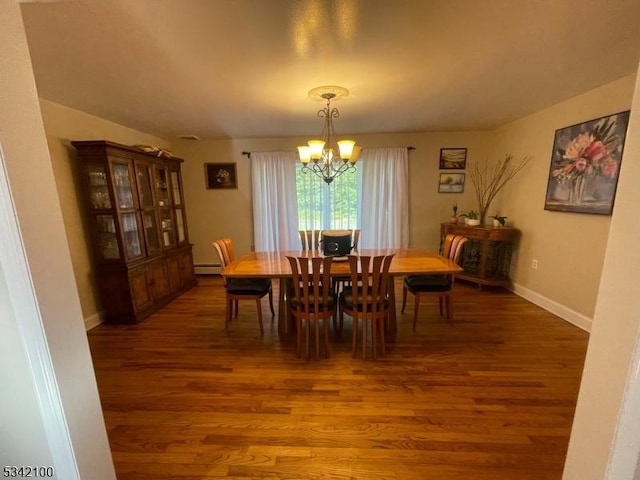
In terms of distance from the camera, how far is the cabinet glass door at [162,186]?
11.5 feet

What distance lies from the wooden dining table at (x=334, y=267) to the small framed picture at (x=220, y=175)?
6.34ft

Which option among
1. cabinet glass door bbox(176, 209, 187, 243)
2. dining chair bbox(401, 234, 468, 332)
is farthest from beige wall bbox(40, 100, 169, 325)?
dining chair bbox(401, 234, 468, 332)

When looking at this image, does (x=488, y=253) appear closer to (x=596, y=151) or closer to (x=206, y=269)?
(x=596, y=151)

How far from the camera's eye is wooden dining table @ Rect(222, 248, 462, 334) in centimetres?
229

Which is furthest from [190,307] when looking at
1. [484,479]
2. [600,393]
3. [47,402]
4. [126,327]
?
[600,393]

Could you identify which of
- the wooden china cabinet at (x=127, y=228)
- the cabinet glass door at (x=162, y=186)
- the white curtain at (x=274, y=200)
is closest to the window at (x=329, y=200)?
the white curtain at (x=274, y=200)

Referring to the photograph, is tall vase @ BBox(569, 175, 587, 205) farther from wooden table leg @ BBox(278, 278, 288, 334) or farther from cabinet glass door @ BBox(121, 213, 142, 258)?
cabinet glass door @ BBox(121, 213, 142, 258)

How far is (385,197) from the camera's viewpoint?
166 inches

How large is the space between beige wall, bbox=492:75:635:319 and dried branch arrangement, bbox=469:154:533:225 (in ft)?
0.45

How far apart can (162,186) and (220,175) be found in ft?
3.15

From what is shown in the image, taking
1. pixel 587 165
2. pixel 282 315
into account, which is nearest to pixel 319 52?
pixel 282 315

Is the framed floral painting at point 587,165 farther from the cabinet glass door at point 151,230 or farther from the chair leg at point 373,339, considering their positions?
the cabinet glass door at point 151,230

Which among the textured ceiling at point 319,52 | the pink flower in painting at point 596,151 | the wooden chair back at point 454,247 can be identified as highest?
the textured ceiling at point 319,52

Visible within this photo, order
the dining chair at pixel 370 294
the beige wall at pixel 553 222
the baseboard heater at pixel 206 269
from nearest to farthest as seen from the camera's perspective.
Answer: the dining chair at pixel 370 294 < the beige wall at pixel 553 222 < the baseboard heater at pixel 206 269
